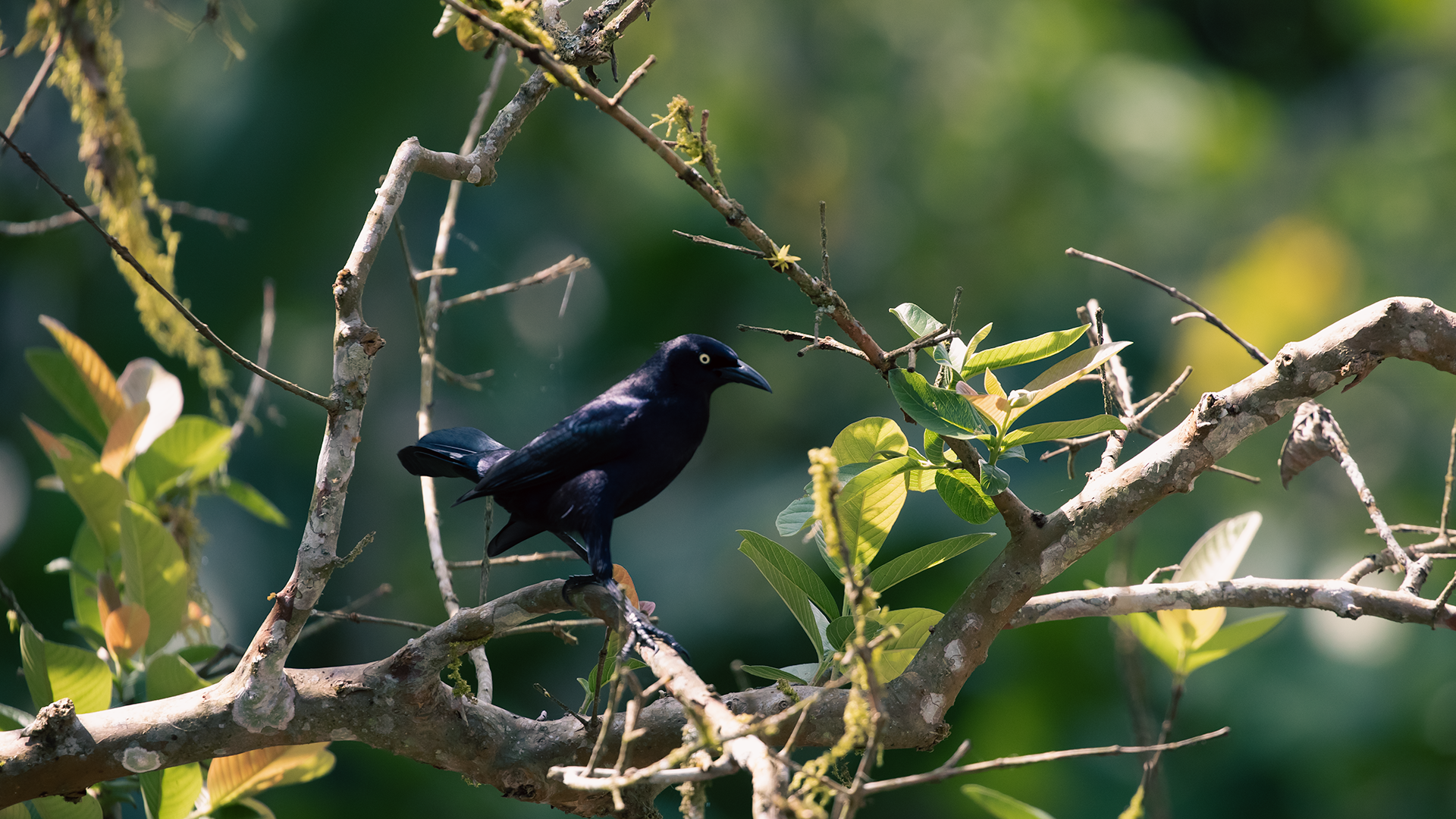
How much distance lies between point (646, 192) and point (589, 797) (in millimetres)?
8339

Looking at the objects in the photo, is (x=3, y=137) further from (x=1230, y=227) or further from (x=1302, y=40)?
(x=1302, y=40)

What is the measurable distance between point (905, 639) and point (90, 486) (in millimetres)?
1899

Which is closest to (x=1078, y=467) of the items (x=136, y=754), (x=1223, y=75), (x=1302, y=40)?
(x=1223, y=75)

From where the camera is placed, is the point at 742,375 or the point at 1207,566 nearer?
the point at 1207,566

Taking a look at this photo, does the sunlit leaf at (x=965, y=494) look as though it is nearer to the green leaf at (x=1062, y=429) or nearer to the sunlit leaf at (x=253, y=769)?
the green leaf at (x=1062, y=429)

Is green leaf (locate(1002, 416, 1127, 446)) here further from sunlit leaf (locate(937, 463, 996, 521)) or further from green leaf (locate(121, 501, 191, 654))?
green leaf (locate(121, 501, 191, 654))

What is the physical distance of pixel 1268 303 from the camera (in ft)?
25.1

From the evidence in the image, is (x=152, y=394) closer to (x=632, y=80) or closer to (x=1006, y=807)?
(x=632, y=80)

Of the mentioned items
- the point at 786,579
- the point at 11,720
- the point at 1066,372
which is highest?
the point at 1066,372

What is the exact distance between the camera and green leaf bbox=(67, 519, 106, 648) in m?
2.69

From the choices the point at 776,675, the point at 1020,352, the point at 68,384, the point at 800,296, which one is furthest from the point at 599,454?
the point at 800,296

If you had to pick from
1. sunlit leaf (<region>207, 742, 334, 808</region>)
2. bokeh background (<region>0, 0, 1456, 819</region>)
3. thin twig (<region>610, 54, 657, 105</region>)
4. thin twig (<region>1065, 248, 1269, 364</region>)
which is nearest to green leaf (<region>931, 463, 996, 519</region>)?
thin twig (<region>1065, 248, 1269, 364</region>)

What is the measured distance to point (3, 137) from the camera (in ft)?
5.84

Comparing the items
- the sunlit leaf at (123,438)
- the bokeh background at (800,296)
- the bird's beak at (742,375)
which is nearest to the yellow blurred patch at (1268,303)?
the bokeh background at (800,296)
